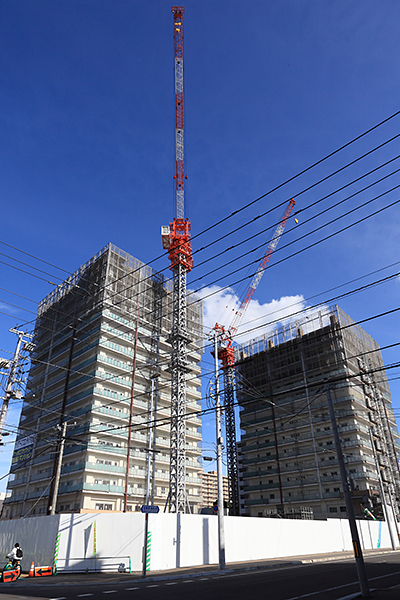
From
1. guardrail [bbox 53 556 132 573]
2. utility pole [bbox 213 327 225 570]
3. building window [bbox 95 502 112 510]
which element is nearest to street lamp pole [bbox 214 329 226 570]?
utility pole [bbox 213 327 225 570]

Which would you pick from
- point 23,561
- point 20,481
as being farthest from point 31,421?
point 23,561

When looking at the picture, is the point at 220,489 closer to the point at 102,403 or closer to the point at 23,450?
the point at 102,403

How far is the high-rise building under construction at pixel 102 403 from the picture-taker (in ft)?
152

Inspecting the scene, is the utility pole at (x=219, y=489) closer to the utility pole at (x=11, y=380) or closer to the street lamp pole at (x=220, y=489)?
the street lamp pole at (x=220, y=489)

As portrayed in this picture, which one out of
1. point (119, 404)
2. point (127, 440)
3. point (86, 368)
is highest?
point (86, 368)

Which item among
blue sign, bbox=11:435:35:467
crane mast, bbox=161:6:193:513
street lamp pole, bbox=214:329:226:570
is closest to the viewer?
street lamp pole, bbox=214:329:226:570

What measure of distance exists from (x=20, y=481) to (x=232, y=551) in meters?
43.5

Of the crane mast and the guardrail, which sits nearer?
the guardrail

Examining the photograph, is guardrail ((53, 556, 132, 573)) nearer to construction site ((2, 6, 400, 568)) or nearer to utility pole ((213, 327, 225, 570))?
utility pole ((213, 327, 225, 570))

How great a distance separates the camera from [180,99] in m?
62.7

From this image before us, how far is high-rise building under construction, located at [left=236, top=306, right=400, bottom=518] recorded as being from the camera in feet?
189

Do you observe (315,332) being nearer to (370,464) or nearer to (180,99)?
(370,464)

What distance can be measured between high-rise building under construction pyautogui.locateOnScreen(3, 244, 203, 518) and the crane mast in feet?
7.36

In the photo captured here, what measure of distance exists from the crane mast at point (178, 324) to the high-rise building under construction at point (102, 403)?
2245 millimetres
